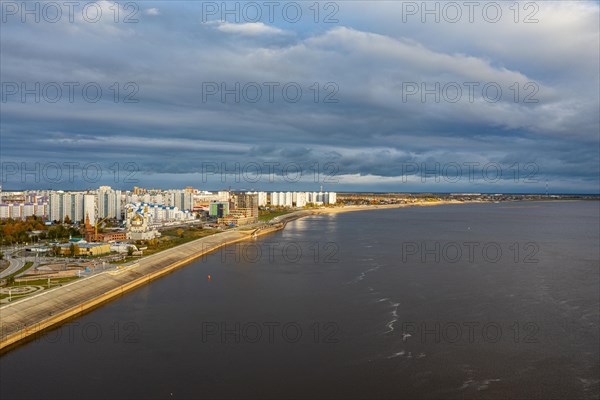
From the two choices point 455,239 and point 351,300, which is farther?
point 455,239

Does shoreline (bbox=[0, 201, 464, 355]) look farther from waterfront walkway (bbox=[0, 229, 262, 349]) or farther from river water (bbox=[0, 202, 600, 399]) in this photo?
river water (bbox=[0, 202, 600, 399])

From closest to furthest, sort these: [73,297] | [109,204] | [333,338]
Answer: [333,338] < [73,297] < [109,204]

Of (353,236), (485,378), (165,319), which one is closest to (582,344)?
(485,378)

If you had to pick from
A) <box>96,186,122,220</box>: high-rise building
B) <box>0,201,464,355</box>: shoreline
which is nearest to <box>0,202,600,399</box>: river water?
<box>0,201,464,355</box>: shoreline

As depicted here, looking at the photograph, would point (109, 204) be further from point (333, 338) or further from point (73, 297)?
point (333, 338)

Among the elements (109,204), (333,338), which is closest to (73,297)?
(333,338)

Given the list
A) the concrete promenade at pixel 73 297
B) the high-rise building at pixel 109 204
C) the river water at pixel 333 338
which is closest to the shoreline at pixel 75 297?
the concrete promenade at pixel 73 297

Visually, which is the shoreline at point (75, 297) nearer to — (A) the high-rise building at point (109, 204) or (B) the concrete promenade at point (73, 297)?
(B) the concrete promenade at point (73, 297)

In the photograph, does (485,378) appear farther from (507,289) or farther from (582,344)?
(507,289)
